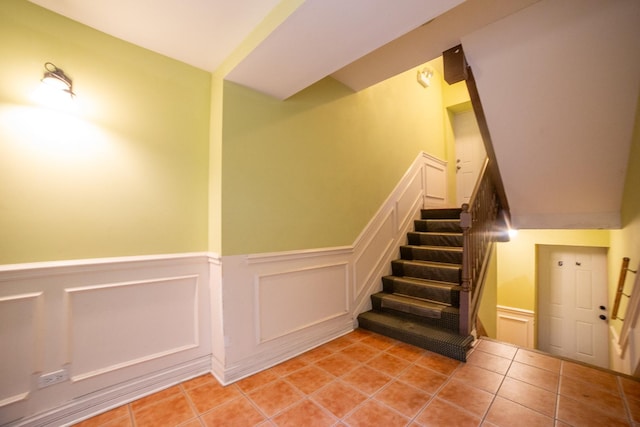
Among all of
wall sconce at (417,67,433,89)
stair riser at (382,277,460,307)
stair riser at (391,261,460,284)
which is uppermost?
wall sconce at (417,67,433,89)

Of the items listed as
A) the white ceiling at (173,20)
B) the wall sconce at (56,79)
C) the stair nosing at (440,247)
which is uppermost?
the white ceiling at (173,20)

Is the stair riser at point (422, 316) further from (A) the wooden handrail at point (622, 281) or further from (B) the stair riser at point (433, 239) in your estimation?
(A) the wooden handrail at point (622, 281)

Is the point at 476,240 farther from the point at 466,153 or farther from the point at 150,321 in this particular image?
the point at 466,153

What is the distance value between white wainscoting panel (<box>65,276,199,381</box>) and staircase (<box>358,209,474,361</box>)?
6.09 feet

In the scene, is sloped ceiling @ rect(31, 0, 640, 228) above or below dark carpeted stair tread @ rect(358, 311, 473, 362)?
above

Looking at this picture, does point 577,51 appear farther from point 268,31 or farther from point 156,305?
point 156,305

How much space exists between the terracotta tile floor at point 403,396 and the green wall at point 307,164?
1030mm

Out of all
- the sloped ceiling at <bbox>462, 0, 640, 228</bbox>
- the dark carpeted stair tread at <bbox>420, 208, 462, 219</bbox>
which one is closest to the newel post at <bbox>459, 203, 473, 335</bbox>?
the sloped ceiling at <bbox>462, 0, 640, 228</bbox>

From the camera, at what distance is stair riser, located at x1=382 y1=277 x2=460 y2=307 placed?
272 centimetres

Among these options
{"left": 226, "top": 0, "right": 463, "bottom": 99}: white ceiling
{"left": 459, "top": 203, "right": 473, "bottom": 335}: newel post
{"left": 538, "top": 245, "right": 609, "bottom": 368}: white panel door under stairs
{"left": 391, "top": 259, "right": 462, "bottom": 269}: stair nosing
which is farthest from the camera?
{"left": 538, "top": 245, "right": 609, "bottom": 368}: white panel door under stairs

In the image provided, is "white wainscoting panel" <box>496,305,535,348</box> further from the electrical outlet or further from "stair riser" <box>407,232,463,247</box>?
the electrical outlet

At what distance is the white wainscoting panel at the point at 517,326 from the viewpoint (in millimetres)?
4434

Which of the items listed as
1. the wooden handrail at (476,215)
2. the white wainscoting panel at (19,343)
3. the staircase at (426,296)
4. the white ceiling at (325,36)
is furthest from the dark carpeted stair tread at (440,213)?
the white wainscoting panel at (19,343)

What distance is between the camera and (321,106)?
8.96 ft
